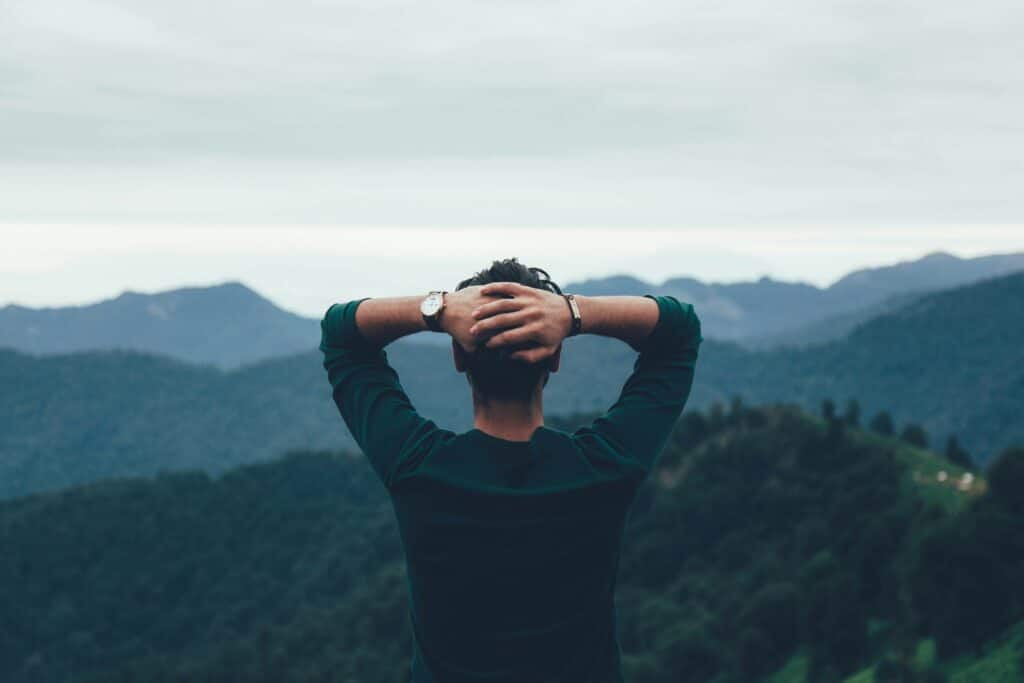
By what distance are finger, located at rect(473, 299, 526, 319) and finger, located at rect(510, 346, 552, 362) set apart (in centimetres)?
11

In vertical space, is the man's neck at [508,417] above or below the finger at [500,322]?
below

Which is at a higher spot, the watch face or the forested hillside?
the watch face

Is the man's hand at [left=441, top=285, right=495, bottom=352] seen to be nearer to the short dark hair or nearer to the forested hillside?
the short dark hair

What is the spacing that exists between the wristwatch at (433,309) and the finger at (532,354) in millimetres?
249

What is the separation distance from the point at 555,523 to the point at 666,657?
62492 millimetres

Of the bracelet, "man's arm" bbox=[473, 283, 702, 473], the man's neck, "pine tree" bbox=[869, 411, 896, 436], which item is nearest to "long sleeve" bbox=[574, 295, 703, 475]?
"man's arm" bbox=[473, 283, 702, 473]

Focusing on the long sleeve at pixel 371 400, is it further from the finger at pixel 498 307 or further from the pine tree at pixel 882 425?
the pine tree at pixel 882 425

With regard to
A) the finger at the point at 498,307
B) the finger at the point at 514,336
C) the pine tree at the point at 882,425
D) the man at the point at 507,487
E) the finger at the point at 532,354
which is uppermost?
the finger at the point at 498,307

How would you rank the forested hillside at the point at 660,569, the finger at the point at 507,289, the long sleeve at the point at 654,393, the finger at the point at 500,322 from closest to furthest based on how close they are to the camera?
the finger at the point at 500,322, the finger at the point at 507,289, the long sleeve at the point at 654,393, the forested hillside at the point at 660,569

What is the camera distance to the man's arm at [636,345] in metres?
2.88

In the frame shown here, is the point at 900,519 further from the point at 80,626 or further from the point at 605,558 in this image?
the point at 80,626

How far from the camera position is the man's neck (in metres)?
3.01

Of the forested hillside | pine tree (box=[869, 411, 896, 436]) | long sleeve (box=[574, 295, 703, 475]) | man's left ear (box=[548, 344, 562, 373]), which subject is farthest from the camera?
pine tree (box=[869, 411, 896, 436])

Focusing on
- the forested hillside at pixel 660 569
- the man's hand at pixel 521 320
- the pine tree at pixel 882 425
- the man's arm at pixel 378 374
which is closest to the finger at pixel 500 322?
the man's hand at pixel 521 320
